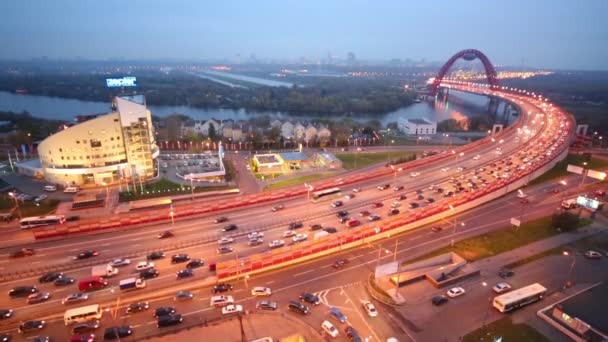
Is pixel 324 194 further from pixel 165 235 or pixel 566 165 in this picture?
pixel 566 165

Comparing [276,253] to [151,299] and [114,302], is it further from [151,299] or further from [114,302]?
[114,302]

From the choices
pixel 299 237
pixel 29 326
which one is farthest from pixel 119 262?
pixel 299 237

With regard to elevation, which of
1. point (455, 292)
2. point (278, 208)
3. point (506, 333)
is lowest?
point (506, 333)

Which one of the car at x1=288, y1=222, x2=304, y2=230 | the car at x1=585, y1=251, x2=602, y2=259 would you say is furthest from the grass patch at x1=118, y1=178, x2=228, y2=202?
the car at x1=585, y1=251, x2=602, y2=259

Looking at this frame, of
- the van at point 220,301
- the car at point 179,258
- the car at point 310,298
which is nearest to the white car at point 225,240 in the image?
the car at point 179,258

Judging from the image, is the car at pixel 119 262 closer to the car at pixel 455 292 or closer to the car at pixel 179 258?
the car at pixel 179 258

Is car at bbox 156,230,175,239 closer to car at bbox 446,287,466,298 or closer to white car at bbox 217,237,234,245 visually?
white car at bbox 217,237,234,245
